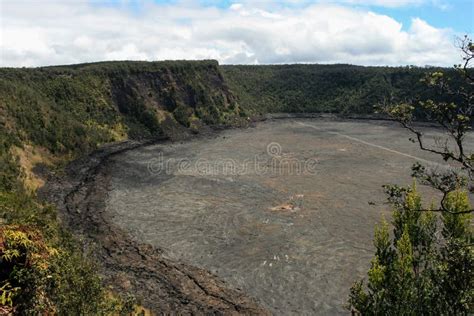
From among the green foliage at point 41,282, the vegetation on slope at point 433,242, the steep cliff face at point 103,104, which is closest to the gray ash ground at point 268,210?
the vegetation on slope at point 433,242

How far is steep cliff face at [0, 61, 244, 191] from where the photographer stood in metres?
57.7

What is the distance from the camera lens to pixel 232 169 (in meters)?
61.4

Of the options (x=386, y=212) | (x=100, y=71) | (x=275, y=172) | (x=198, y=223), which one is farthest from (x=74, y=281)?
(x=100, y=71)

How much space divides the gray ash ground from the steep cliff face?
8.56 meters

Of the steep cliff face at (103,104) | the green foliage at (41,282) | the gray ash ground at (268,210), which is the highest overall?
the steep cliff face at (103,104)

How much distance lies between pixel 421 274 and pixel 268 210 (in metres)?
25.3

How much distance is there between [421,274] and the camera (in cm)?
2008

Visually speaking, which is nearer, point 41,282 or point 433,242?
point 41,282

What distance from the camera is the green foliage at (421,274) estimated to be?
46.4ft

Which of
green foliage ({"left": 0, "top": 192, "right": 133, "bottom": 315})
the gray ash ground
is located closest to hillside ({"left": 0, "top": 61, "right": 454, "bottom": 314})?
green foliage ({"left": 0, "top": 192, "right": 133, "bottom": 315})

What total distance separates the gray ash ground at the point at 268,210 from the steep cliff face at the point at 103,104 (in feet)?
28.1

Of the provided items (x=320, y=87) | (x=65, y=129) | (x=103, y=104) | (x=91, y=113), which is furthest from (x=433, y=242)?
(x=320, y=87)

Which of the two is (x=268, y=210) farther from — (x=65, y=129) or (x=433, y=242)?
(x=65, y=129)

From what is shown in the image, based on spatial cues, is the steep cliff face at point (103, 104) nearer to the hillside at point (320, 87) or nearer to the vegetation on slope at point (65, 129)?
the vegetation on slope at point (65, 129)
